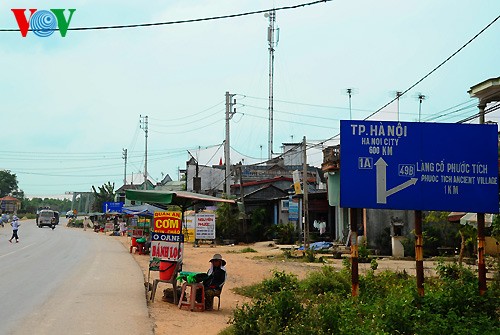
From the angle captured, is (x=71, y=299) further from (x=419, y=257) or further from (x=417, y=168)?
(x=417, y=168)

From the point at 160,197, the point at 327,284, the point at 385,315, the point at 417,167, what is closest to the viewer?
the point at 385,315

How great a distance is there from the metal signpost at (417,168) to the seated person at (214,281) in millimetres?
4391

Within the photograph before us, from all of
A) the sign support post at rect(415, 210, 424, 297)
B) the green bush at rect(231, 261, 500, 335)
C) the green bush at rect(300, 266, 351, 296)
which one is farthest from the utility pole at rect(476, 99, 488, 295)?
the green bush at rect(300, 266, 351, 296)

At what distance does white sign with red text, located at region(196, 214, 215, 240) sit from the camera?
39344 millimetres

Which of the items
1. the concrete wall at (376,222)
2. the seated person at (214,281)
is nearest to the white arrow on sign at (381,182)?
the seated person at (214,281)

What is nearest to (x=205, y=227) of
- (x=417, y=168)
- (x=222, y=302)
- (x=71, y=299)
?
(x=222, y=302)

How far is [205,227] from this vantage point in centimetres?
3950

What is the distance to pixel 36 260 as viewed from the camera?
24656mm

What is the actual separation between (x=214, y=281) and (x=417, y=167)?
5.58 m

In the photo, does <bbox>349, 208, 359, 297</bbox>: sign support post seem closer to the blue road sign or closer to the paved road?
the blue road sign

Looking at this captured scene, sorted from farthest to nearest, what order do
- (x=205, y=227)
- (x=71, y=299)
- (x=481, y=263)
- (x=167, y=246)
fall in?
(x=205, y=227) → (x=167, y=246) → (x=71, y=299) → (x=481, y=263)

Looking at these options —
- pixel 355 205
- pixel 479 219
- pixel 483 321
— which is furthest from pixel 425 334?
pixel 479 219

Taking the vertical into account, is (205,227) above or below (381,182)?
→ below

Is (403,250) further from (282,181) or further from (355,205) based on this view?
(282,181)
